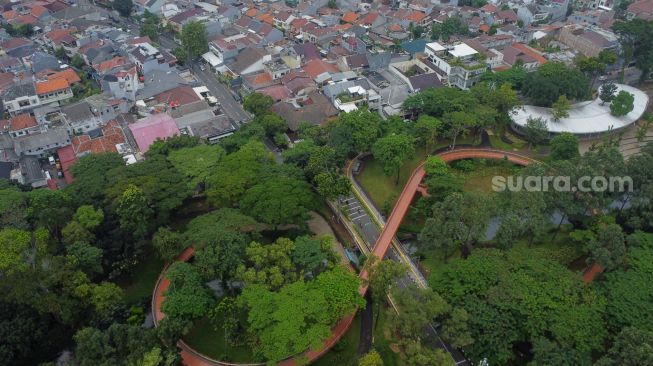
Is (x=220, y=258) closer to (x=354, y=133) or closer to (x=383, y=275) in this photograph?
(x=383, y=275)

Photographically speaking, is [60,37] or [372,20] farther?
[372,20]

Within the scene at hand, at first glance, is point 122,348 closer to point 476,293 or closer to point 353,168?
point 476,293

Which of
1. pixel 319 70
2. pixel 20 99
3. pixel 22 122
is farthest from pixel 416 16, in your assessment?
pixel 22 122

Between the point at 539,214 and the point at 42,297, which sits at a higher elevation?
→ the point at 539,214

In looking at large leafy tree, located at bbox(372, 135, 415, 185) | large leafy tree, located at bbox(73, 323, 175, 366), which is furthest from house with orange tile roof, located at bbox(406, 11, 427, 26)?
large leafy tree, located at bbox(73, 323, 175, 366)

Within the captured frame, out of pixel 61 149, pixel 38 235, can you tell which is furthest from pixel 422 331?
pixel 61 149

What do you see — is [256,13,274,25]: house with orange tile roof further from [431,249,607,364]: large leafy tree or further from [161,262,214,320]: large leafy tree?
[431,249,607,364]: large leafy tree
